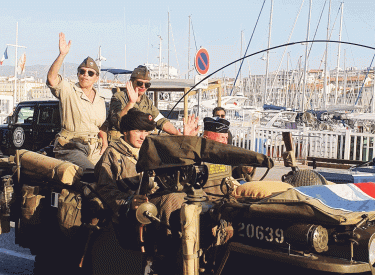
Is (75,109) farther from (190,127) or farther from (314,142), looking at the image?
(314,142)

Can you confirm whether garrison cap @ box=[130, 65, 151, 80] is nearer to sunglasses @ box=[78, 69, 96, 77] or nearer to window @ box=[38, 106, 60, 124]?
sunglasses @ box=[78, 69, 96, 77]

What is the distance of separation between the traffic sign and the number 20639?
7.39 meters

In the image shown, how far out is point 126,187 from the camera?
423 cm

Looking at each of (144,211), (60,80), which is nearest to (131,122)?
(144,211)

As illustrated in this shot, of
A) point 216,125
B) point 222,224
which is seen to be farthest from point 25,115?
point 222,224

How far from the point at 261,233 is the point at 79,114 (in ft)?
11.2

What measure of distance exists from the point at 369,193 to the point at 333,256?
3.16 feet

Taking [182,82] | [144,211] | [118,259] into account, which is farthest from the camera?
[182,82]

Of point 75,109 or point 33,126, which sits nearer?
point 75,109

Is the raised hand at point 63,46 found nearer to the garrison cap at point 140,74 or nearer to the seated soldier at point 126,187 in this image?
the garrison cap at point 140,74

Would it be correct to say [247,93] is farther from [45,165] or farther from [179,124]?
[45,165]

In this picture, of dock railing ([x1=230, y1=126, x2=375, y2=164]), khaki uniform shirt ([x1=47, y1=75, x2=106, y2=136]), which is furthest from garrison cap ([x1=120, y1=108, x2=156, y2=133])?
dock railing ([x1=230, y1=126, x2=375, y2=164])

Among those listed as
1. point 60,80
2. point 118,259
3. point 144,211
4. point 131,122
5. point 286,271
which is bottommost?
point 118,259

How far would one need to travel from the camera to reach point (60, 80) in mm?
A: 5898
